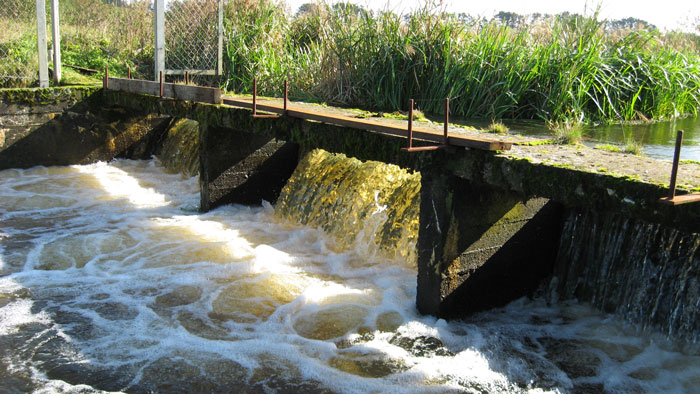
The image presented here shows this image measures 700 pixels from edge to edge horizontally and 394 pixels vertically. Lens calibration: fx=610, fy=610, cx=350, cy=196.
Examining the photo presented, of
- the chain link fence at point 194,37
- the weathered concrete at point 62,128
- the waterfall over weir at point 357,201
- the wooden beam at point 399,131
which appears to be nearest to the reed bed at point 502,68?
the waterfall over weir at point 357,201

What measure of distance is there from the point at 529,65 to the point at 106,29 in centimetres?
943

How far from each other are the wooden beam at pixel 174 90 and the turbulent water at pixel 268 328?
146cm

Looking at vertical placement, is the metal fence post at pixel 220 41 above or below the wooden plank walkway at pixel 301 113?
above

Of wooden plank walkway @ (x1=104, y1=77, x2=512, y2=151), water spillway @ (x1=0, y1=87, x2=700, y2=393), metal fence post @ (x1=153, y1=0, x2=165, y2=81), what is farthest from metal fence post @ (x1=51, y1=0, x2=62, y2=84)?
water spillway @ (x1=0, y1=87, x2=700, y2=393)

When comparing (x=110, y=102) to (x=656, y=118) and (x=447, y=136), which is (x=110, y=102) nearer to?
(x=447, y=136)

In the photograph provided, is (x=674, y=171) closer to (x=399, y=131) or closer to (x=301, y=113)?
Result: (x=399, y=131)

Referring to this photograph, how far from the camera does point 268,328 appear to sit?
393cm

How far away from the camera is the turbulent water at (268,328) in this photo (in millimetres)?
3336

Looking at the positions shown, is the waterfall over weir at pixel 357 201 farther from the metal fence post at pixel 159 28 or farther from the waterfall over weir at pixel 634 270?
the metal fence post at pixel 159 28

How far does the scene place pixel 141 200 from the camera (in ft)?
23.2

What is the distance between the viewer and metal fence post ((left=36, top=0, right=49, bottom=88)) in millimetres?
8383

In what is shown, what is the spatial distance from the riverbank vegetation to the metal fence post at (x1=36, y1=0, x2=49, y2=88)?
11.4 feet

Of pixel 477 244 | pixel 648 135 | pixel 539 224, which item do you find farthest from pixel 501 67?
pixel 477 244

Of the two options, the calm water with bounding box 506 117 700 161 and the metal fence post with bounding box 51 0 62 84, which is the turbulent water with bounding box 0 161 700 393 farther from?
the metal fence post with bounding box 51 0 62 84
